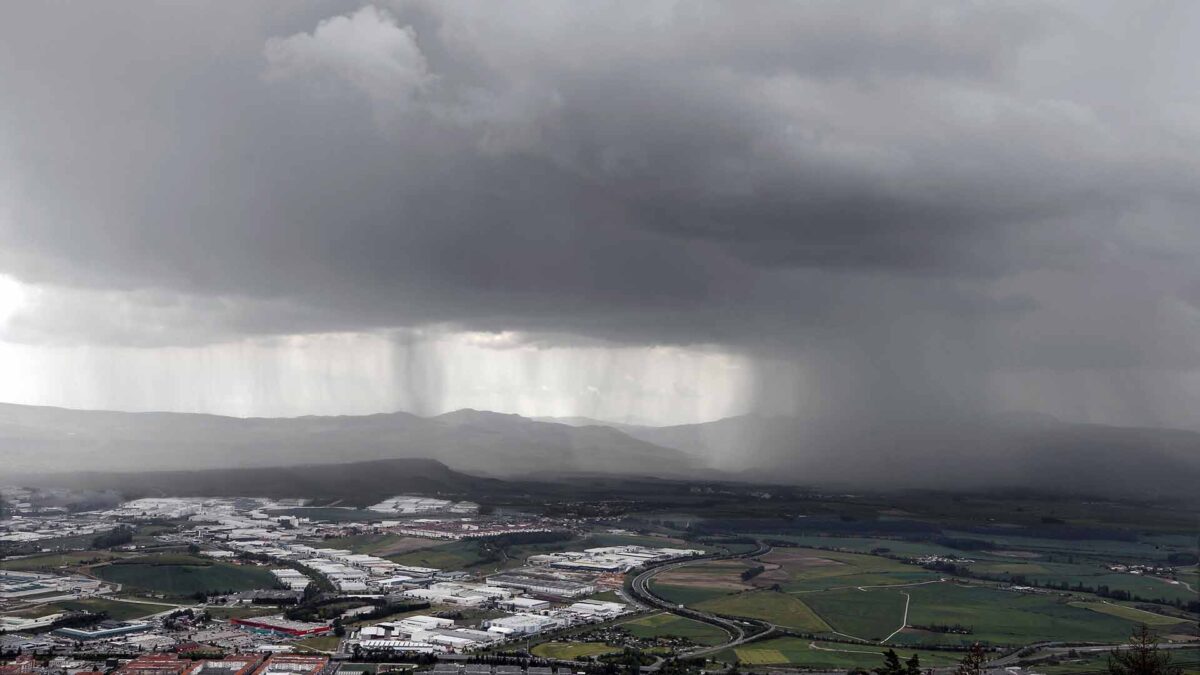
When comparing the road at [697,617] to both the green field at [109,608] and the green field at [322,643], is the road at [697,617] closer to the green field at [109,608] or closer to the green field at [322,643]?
the green field at [322,643]

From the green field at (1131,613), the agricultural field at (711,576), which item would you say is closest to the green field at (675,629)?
the agricultural field at (711,576)

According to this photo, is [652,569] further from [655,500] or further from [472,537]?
[655,500]

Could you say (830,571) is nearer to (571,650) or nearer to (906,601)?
(906,601)

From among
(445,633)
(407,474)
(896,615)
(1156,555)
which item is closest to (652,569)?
(896,615)

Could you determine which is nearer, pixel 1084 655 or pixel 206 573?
pixel 1084 655

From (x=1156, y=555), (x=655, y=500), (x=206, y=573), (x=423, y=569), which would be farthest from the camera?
(x=655, y=500)

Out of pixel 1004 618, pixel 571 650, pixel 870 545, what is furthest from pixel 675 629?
pixel 870 545
